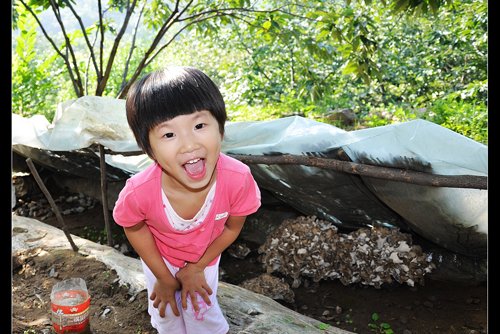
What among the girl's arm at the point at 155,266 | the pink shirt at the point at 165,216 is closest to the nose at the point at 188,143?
the pink shirt at the point at 165,216

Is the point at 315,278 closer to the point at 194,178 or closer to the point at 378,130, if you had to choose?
the point at 378,130

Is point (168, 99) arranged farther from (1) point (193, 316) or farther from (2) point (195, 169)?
(1) point (193, 316)

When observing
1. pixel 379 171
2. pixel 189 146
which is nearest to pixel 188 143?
pixel 189 146

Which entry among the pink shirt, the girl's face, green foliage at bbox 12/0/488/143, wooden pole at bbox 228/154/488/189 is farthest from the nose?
green foliage at bbox 12/0/488/143

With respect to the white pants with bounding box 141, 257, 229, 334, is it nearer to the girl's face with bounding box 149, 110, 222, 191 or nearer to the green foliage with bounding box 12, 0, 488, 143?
the girl's face with bounding box 149, 110, 222, 191

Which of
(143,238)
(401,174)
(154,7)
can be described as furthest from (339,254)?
(154,7)

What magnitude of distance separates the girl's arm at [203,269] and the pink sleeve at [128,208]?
314mm

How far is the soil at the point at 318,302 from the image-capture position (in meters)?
2.45

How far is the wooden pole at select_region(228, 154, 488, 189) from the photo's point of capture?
88.5 inches

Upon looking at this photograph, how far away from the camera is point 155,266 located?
1.89 metres

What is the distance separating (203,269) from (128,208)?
1.34 feet

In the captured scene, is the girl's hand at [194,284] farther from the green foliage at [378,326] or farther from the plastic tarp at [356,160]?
the green foliage at [378,326]

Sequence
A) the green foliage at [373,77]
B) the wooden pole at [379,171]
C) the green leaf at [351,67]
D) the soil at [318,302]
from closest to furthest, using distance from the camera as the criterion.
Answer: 1. the wooden pole at [379,171]
2. the soil at [318,302]
3. the green leaf at [351,67]
4. the green foliage at [373,77]
